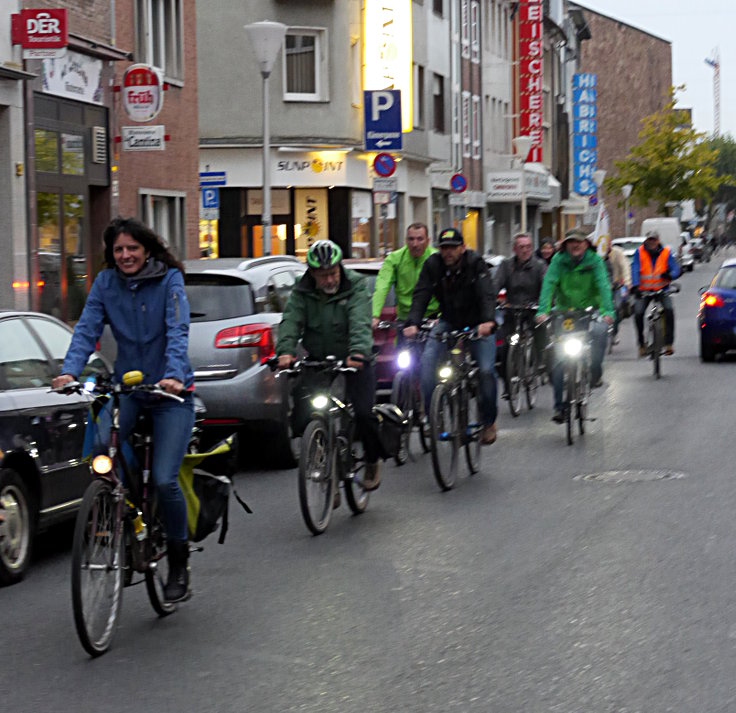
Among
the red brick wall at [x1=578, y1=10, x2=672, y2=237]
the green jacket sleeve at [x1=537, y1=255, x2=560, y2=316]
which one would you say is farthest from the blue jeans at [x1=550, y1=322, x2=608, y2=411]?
the red brick wall at [x1=578, y1=10, x2=672, y2=237]

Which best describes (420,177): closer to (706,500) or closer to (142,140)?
(142,140)

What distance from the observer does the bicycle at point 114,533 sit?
6.58m

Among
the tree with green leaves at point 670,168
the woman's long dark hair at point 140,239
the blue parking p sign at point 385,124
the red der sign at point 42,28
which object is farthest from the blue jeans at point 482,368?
the tree with green leaves at point 670,168

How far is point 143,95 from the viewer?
22.8 meters

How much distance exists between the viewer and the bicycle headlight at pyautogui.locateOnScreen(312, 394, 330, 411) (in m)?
9.95

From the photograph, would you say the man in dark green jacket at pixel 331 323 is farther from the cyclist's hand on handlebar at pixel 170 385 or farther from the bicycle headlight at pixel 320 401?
the cyclist's hand on handlebar at pixel 170 385

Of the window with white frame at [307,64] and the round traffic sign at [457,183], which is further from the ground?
the window with white frame at [307,64]

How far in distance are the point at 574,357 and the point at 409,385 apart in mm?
2238

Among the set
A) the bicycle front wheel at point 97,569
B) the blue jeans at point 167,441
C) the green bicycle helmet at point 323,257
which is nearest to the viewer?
the bicycle front wheel at point 97,569

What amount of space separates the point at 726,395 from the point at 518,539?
9.89m

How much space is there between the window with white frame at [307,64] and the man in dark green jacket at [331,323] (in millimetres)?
31126

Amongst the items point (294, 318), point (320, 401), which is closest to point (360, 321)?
point (294, 318)

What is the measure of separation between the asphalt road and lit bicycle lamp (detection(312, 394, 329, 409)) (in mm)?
729

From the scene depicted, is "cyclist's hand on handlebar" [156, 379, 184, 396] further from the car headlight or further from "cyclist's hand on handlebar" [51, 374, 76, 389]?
the car headlight
